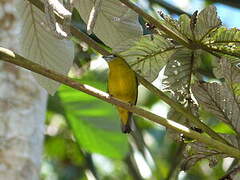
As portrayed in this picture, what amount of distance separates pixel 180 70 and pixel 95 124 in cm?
131

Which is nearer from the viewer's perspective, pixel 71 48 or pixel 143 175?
pixel 71 48

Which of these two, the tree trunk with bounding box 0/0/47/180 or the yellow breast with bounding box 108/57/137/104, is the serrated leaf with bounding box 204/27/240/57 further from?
the tree trunk with bounding box 0/0/47/180

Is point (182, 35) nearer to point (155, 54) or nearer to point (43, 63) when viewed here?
point (155, 54)

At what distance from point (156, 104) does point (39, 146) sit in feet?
4.62

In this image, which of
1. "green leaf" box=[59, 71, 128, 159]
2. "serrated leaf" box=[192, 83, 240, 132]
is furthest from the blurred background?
"serrated leaf" box=[192, 83, 240, 132]

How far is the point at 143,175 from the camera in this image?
2092mm

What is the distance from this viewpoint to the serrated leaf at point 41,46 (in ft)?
3.73

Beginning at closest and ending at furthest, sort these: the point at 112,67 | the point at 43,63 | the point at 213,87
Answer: the point at 213,87
the point at 43,63
the point at 112,67

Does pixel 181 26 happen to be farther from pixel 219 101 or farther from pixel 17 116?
pixel 17 116

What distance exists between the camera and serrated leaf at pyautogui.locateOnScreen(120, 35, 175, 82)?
1.03 meters

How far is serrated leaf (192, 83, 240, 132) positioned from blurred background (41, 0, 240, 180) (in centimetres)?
24

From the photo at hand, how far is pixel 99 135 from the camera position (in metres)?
2.45

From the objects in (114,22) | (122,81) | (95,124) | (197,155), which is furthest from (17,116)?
Answer: (95,124)

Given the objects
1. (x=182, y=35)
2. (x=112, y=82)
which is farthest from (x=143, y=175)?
(x=182, y=35)
